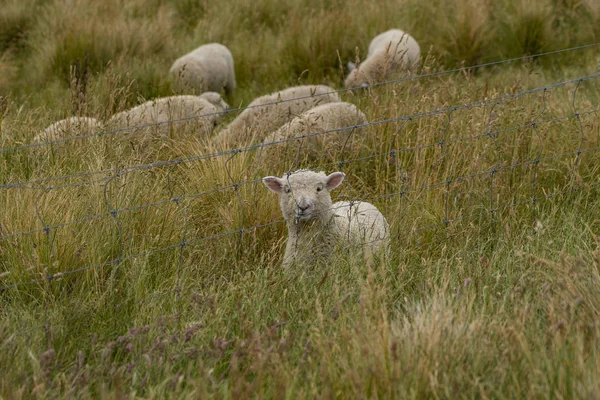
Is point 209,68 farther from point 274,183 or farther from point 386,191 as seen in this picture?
point 274,183

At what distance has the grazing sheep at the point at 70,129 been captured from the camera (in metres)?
6.02

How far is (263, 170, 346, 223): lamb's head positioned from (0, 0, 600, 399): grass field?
225 millimetres

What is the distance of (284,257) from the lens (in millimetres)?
4684

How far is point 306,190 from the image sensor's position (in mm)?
4531

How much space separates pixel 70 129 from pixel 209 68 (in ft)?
14.1

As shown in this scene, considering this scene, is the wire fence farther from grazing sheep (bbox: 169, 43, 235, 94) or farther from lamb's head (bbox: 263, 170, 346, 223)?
grazing sheep (bbox: 169, 43, 235, 94)

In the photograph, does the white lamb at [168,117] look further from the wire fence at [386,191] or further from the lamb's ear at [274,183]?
the lamb's ear at [274,183]

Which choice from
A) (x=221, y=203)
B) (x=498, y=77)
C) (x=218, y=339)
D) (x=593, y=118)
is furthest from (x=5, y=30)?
(x=218, y=339)

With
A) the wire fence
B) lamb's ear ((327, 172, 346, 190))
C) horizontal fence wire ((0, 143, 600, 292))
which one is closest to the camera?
horizontal fence wire ((0, 143, 600, 292))

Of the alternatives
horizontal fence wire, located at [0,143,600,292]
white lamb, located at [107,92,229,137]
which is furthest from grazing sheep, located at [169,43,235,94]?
horizontal fence wire, located at [0,143,600,292]

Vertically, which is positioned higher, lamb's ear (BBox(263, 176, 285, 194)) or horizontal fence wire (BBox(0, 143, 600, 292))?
lamb's ear (BBox(263, 176, 285, 194))

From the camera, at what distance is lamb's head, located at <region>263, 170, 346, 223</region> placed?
4.50 meters

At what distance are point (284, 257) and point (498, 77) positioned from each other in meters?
5.12

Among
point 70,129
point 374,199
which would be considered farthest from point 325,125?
point 70,129
